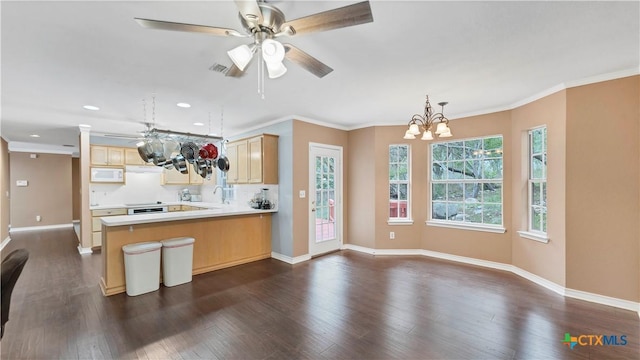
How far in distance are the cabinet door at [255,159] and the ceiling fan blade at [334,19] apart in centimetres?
339

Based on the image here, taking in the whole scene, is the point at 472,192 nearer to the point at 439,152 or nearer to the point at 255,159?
the point at 439,152

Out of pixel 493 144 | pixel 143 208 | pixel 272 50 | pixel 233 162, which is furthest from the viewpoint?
pixel 143 208

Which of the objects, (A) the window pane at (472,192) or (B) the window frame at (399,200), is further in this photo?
(B) the window frame at (399,200)

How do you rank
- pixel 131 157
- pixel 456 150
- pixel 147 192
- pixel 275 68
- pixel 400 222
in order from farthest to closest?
1. pixel 147 192
2. pixel 131 157
3. pixel 400 222
4. pixel 456 150
5. pixel 275 68

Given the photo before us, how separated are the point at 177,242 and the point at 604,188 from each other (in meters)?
5.24

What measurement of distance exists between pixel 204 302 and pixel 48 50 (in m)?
2.82

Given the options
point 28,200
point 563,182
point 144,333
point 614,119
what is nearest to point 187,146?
point 144,333

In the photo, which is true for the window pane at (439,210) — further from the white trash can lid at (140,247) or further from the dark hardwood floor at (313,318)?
the white trash can lid at (140,247)

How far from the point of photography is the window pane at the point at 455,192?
15.2 feet

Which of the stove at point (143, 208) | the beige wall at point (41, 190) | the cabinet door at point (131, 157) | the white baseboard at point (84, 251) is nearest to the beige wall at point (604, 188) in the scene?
the stove at point (143, 208)

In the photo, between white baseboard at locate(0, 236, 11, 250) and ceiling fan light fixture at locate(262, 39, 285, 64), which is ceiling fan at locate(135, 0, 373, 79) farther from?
white baseboard at locate(0, 236, 11, 250)

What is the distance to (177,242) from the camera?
12.0ft

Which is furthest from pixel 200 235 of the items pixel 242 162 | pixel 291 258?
pixel 242 162

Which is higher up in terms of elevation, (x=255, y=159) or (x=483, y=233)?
(x=255, y=159)
